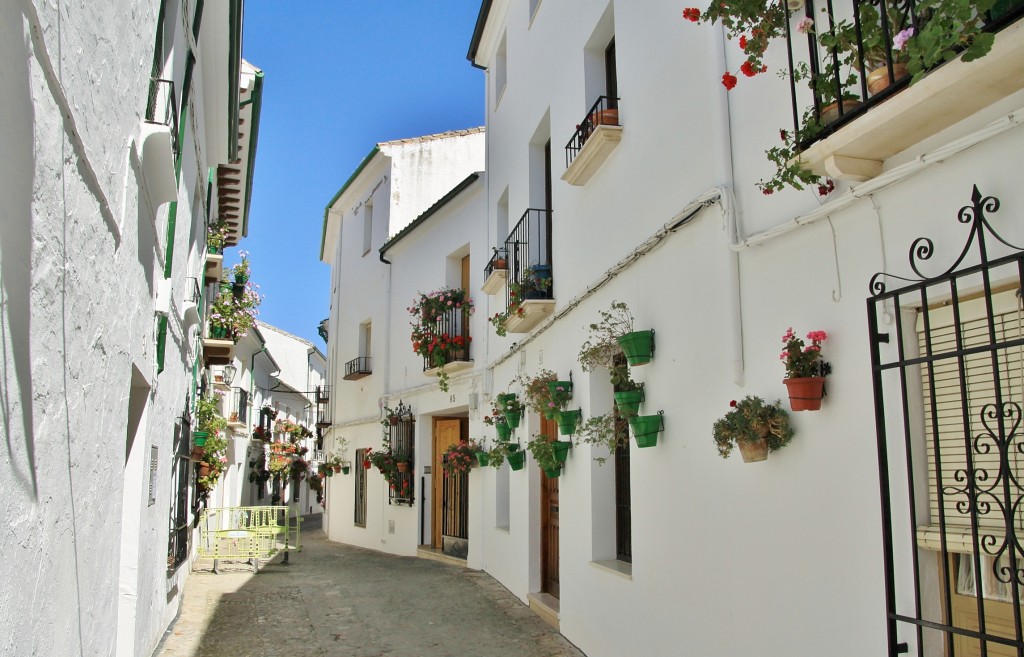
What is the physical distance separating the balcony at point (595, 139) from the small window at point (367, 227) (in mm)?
11692

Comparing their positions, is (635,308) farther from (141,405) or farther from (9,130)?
(9,130)

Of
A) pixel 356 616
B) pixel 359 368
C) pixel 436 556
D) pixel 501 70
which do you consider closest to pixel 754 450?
pixel 356 616

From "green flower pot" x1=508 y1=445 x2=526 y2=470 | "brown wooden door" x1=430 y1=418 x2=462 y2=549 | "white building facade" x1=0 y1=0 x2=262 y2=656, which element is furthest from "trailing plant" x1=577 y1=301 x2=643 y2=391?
"brown wooden door" x1=430 y1=418 x2=462 y2=549

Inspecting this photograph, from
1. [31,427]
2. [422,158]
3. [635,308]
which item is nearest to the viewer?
[31,427]

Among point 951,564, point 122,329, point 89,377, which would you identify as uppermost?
point 122,329

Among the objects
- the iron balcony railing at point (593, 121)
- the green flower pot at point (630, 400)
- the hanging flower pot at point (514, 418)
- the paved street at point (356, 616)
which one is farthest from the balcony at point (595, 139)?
the paved street at point (356, 616)

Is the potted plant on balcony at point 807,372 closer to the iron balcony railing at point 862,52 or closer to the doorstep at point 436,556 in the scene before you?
the iron balcony railing at point 862,52

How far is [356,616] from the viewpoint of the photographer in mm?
8781

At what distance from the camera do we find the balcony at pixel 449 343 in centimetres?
1228

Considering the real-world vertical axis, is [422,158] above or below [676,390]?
above

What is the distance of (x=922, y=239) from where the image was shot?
3.07 m

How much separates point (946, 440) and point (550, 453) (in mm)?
4914

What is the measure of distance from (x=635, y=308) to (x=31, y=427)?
439 centimetres

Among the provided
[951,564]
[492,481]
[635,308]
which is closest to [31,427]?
[951,564]
